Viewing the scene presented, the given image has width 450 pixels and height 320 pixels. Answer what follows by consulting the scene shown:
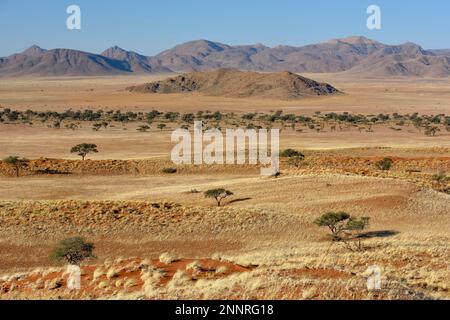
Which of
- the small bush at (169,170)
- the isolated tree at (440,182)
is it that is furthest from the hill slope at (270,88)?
the isolated tree at (440,182)

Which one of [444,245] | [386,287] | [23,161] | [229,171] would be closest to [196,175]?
[229,171]

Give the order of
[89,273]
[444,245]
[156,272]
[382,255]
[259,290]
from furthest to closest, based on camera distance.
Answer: [444,245], [382,255], [89,273], [156,272], [259,290]

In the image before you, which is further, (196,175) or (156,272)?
(196,175)

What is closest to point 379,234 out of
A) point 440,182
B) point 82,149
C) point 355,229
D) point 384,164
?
point 355,229

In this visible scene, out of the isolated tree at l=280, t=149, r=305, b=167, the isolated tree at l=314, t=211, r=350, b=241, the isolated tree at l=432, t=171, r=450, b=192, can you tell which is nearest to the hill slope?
the isolated tree at l=280, t=149, r=305, b=167

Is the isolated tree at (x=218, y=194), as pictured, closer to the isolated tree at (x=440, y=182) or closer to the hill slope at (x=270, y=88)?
the isolated tree at (x=440, y=182)

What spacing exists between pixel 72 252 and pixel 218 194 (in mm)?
14908

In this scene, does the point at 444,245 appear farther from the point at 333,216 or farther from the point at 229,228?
the point at 229,228

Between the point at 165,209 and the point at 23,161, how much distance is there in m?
24.5

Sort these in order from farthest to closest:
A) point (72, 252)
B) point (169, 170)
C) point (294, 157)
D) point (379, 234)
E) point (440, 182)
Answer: point (294, 157) < point (169, 170) < point (440, 182) < point (379, 234) < point (72, 252)

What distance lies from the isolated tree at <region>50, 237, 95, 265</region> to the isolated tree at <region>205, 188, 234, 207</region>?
13.2 meters

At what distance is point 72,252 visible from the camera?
25188mm

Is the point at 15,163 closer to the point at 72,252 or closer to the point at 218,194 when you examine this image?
the point at 218,194
